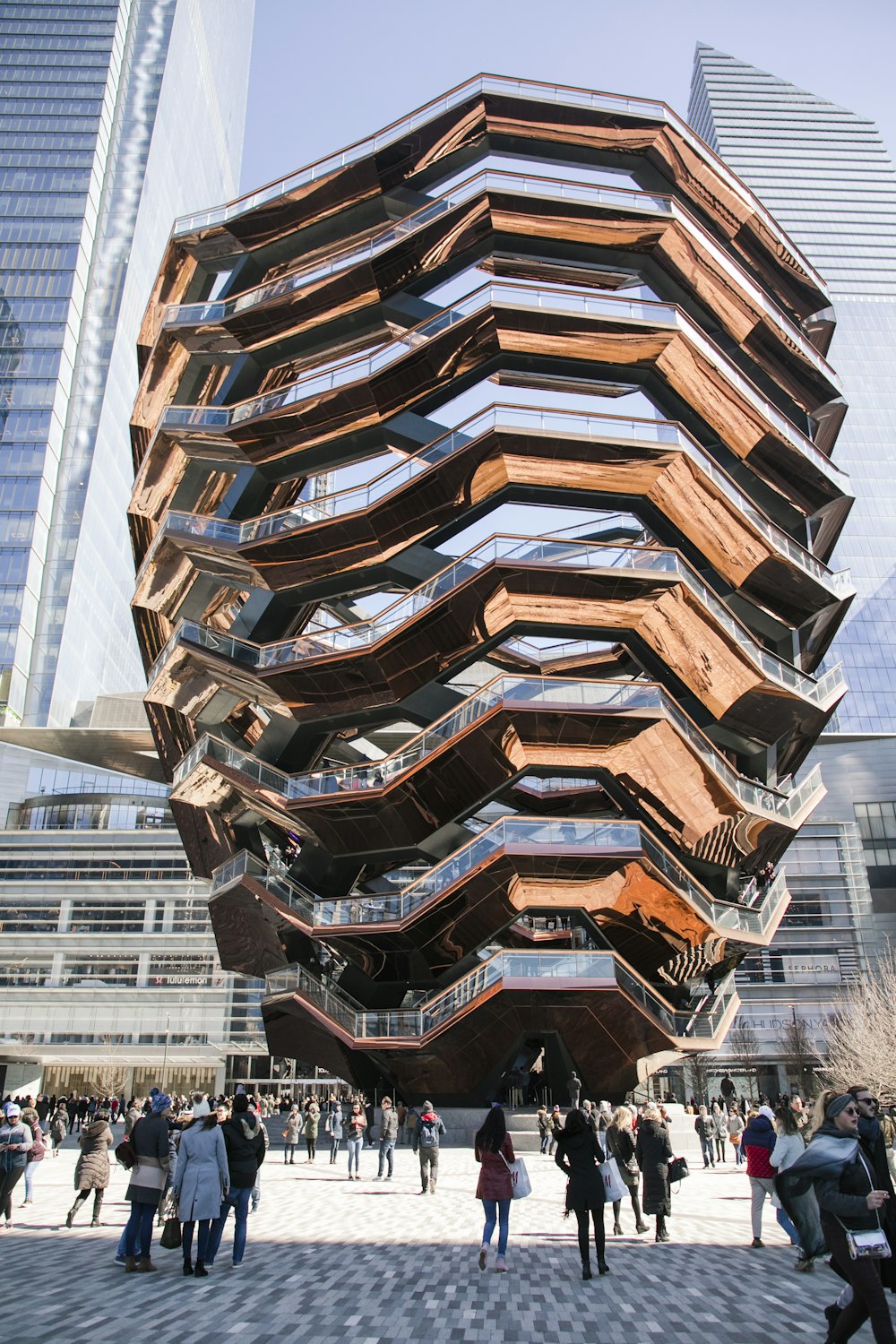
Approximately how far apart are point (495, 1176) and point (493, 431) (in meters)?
23.6

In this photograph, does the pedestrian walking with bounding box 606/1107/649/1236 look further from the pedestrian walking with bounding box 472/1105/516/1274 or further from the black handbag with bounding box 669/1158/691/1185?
the pedestrian walking with bounding box 472/1105/516/1274

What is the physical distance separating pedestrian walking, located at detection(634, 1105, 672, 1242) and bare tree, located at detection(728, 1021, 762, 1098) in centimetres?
6462

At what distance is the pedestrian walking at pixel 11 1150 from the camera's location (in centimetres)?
1362

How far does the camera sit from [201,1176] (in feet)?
34.0

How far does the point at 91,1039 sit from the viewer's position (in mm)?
78625

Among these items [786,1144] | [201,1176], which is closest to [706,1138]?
[786,1144]

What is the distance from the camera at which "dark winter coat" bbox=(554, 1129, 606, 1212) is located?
10438 mm

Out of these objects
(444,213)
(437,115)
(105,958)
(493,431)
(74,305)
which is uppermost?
(74,305)

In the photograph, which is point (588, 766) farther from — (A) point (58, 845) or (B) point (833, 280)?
(B) point (833, 280)

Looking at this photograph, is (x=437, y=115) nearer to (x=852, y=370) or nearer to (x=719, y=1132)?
(x=719, y=1132)

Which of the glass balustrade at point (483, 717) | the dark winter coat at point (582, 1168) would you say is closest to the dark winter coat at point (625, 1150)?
the dark winter coat at point (582, 1168)

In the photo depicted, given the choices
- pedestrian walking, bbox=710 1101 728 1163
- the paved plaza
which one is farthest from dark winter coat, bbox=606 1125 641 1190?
pedestrian walking, bbox=710 1101 728 1163

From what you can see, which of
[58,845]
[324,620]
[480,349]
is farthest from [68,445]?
[480,349]

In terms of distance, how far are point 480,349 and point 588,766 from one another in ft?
45.2
